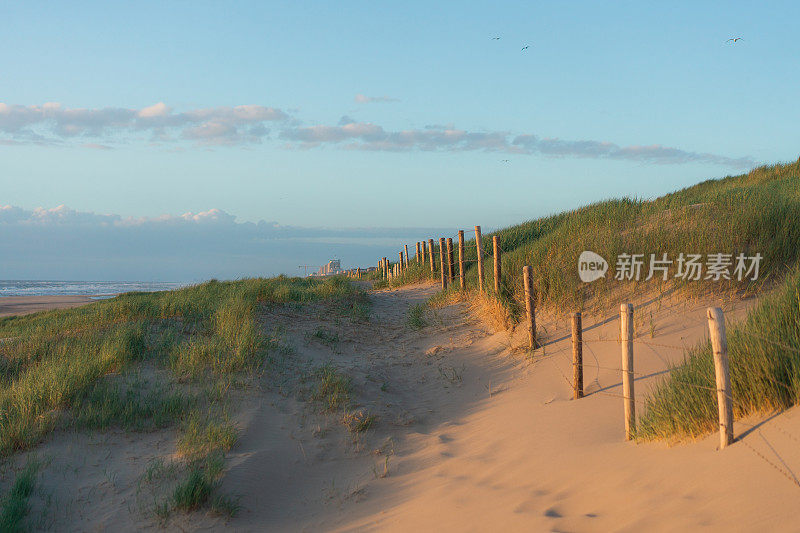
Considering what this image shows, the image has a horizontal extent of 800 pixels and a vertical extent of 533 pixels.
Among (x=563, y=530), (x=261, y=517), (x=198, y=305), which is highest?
(x=198, y=305)

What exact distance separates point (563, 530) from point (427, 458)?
2.53m

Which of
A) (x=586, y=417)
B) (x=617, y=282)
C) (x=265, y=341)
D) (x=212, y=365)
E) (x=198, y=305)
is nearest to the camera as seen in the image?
(x=586, y=417)

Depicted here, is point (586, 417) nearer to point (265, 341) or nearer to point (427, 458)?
point (427, 458)

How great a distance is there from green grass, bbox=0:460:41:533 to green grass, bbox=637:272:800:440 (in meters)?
5.67

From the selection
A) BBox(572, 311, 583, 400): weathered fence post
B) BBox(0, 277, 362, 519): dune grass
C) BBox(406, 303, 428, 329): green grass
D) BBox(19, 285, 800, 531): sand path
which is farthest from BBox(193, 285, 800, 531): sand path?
BBox(406, 303, 428, 329): green grass

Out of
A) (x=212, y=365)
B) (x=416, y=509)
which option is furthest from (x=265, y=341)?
(x=416, y=509)

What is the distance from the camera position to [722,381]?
4.13 m

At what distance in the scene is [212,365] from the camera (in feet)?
26.5

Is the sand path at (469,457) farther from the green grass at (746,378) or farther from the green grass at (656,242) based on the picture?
the green grass at (656,242)

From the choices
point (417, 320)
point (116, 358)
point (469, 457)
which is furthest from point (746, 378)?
point (417, 320)

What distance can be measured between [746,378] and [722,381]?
21.0 inches

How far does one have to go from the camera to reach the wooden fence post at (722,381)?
409 centimetres

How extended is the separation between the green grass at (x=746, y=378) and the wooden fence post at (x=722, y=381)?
215 mm

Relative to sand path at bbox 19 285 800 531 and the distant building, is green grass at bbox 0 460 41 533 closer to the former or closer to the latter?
sand path at bbox 19 285 800 531
